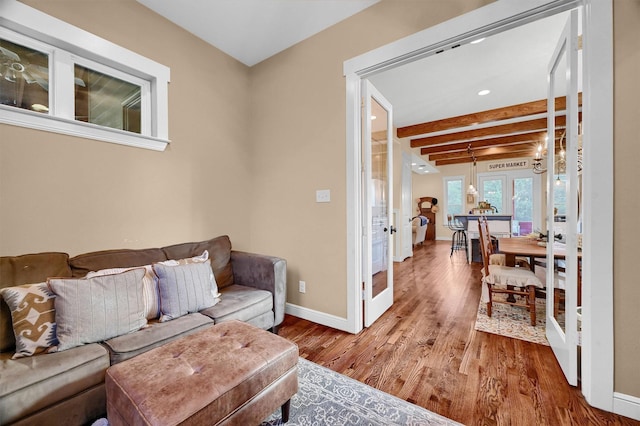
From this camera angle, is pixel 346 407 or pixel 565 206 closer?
pixel 346 407

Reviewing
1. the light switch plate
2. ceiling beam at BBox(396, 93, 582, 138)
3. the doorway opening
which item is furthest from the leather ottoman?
ceiling beam at BBox(396, 93, 582, 138)

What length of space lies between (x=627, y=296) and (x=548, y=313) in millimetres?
873

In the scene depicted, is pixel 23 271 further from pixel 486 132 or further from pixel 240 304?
pixel 486 132

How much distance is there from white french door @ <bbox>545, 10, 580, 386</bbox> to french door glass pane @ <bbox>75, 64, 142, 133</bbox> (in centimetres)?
323

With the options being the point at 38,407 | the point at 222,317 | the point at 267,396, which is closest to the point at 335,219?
the point at 222,317

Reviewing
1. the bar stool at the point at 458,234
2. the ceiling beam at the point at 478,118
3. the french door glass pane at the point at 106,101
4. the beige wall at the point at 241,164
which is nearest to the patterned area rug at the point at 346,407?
the beige wall at the point at 241,164

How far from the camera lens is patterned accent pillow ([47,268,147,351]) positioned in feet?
4.37

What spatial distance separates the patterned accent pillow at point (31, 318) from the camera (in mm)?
1258

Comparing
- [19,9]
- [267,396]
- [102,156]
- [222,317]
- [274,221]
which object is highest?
[19,9]

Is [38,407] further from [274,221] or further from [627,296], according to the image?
[627,296]

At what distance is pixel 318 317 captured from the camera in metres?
2.55

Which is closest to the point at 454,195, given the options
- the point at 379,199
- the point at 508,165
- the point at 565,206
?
the point at 508,165

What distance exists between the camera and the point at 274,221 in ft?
9.47

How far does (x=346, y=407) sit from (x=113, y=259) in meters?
1.84
